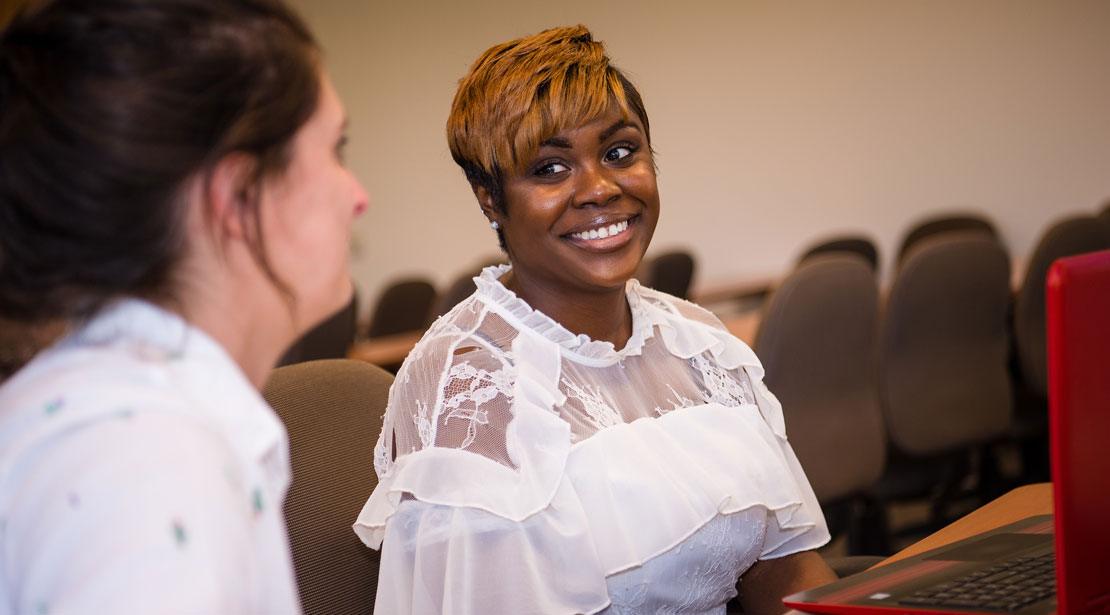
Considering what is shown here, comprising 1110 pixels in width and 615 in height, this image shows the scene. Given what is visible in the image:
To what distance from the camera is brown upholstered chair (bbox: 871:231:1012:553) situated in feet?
9.75

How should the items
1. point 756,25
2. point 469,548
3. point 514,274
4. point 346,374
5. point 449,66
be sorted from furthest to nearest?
point 449,66, point 756,25, point 514,274, point 346,374, point 469,548

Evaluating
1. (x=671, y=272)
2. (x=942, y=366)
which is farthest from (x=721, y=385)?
(x=671, y=272)

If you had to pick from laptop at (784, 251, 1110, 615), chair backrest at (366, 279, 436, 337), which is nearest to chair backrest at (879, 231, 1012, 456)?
laptop at (784, 251, 1110, 615)

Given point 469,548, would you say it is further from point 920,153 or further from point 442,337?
point 920,153

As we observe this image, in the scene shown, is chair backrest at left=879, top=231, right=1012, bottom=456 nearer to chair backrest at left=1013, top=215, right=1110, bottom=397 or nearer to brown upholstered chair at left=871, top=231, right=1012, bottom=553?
brown upholstered chair at left=871, top=231, right=1012, bottom=553

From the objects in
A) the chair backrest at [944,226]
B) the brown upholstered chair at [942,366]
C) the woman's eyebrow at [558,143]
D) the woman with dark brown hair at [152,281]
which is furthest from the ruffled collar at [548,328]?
the chair backrest at [944,226]

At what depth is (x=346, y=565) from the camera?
144cm

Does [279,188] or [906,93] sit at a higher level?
[279,188]

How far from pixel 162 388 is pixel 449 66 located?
20.2ft

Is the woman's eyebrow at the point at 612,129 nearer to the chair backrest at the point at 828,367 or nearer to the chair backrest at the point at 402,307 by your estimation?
the chair backrest at the point at 828,367

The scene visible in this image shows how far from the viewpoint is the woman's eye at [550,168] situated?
165cm

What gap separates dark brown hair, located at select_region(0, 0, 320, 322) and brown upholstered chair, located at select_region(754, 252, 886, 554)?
6.44 feet

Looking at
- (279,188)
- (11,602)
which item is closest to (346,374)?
(279,188)

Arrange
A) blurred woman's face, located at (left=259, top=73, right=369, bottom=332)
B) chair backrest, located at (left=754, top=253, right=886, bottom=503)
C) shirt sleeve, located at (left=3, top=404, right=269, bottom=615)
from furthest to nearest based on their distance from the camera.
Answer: chair backrest, located at (left=754, top=253, right=886, bottom=503)
blurred woman's face, located at (left=259, top=73, right=369, bottom=332)
shirt sleeve, located at (left=3, top=404, right=269, bottom=615)
